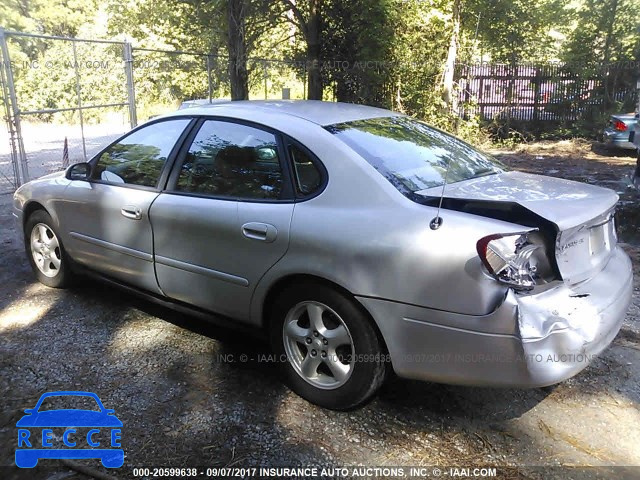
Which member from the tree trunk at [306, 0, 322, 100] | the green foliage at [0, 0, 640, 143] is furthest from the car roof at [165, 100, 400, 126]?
the tree trunk at [306, 0, 322, 100]

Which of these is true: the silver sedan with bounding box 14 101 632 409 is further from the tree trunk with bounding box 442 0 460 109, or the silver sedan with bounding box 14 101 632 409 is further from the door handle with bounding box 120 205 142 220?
the tree trunk with bounding box 442 0 460 109

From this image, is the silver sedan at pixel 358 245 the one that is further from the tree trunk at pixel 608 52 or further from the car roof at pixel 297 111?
the tree trunk at pixel 608 52

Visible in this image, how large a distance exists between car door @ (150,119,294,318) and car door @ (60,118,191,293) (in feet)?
0.47

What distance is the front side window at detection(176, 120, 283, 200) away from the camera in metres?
3.33

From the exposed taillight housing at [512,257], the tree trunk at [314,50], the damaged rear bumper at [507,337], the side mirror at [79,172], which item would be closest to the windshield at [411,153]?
the exposed taillight housing at [512,257]

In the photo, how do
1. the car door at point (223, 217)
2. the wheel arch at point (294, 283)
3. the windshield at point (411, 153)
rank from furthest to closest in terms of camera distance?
the car door at point (223, 217) → the windshield at point (411, 153) → the wheel arch at point (294, 283)

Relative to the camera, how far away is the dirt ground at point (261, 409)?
9.04ft

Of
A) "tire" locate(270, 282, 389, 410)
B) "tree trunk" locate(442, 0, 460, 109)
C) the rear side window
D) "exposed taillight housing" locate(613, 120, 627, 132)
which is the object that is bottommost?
"tire" locate(270, 282, 389, 410)

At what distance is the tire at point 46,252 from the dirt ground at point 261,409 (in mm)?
449

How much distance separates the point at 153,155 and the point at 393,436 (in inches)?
96.5

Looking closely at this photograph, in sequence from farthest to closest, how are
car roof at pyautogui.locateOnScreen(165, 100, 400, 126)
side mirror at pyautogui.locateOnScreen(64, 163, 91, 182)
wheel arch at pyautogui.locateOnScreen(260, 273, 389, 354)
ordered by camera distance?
side mirror at pyautogui.locateOnScreen(64, 163, 91, 182), car roof at pyautogui.locateOnScreen(165, 100, 400, 126), wheel arch at pyautogui.locateOnScreen(260, 273, 389, 354)

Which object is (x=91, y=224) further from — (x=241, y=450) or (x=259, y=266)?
(x=241, y=450)

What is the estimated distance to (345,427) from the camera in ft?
9.80

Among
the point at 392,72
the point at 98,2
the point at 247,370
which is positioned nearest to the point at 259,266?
the point at 247,370
